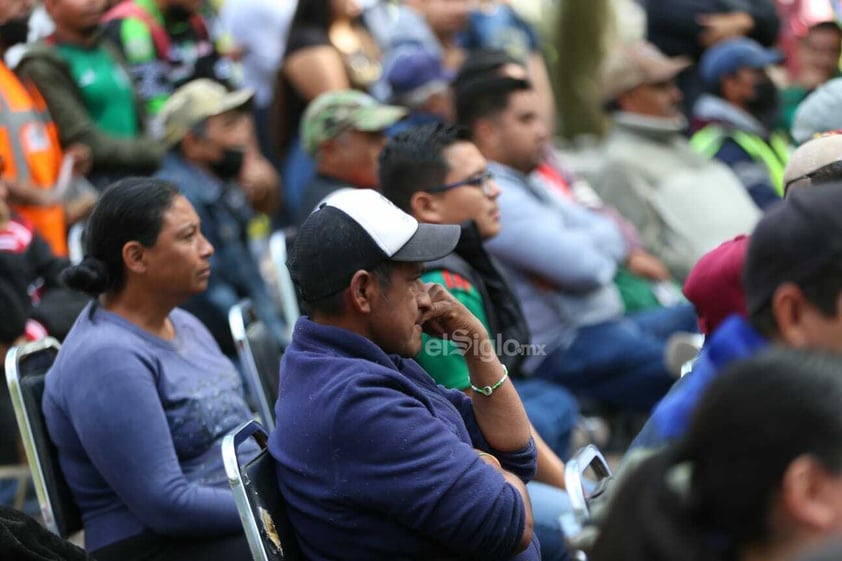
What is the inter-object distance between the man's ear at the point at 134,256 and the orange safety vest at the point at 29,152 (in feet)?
5.35

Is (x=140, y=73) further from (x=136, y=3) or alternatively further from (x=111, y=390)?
(x=111, y=390)

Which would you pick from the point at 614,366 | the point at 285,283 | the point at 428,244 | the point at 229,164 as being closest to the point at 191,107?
the point at 229,164

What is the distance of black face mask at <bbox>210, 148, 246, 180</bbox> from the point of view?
235 inches

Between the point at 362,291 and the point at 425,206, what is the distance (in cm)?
127

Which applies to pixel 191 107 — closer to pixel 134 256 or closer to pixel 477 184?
pixel 477 184

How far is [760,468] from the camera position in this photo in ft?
6.11

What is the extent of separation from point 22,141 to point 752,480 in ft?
14.1

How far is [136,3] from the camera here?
21.6ft

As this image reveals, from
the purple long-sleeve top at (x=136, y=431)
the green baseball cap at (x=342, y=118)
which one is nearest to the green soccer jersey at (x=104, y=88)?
the green baseball cap at (x=342, y=118)

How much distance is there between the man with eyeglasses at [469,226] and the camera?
3.84 m

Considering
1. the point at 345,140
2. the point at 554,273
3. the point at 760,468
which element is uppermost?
the point at 760,468

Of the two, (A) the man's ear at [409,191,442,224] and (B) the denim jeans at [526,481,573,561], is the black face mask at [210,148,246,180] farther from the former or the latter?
(B) the denim jeans at [526,481,573,561]

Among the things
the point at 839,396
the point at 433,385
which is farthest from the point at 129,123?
the point at 839,396

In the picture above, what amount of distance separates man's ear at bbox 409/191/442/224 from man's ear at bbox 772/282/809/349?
196 centimetres
